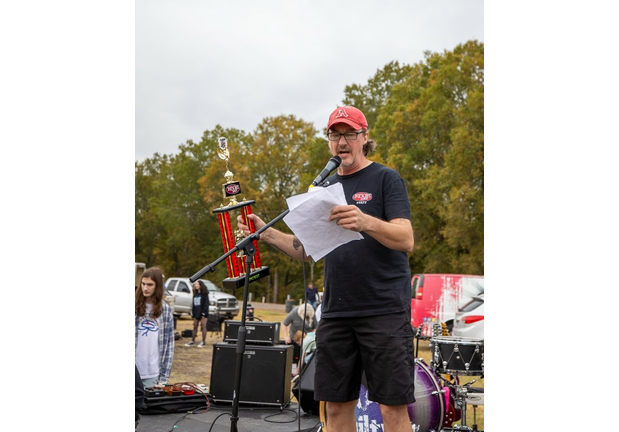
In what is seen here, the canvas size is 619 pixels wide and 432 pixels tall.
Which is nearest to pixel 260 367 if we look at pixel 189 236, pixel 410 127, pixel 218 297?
pixel 218 297

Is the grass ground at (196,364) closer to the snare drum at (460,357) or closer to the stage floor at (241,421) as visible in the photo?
the snare drum at (460,357)

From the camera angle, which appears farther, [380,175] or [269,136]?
[269,136]

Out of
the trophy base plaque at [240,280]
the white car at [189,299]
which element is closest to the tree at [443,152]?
the white car at [189,299]

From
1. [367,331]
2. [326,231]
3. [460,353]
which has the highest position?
[326,231]

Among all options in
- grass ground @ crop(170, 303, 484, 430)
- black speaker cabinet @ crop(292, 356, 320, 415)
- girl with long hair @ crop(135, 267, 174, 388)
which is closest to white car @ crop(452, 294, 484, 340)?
grass ground @ crop(170, 303, 484, 430)

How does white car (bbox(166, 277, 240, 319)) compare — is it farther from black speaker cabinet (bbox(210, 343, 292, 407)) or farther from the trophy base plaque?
the trophy base plaque

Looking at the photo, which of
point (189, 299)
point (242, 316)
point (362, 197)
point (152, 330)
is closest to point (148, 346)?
point (152, 330)

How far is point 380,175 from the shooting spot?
9.02ft

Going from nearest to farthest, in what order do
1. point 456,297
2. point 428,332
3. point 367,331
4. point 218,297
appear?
point 367,331 → point 428,332 → point 456,297 → point 218,297

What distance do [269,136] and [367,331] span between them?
32.8 m

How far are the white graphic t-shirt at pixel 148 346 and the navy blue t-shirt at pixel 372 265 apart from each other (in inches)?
143

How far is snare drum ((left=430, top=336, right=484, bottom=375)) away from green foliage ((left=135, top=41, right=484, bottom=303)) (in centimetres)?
940

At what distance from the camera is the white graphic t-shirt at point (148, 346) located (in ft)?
19.2
